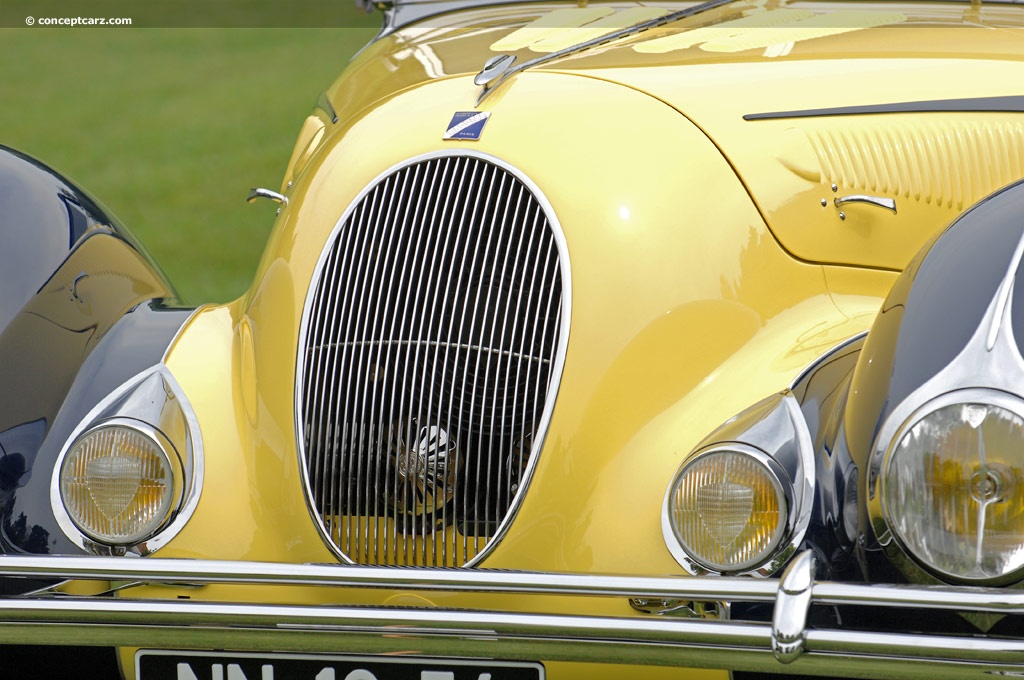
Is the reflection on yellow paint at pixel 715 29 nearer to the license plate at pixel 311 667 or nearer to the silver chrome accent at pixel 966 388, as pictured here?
the silver chrome accent at pixel 966 388

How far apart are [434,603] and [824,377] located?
812 millimetres

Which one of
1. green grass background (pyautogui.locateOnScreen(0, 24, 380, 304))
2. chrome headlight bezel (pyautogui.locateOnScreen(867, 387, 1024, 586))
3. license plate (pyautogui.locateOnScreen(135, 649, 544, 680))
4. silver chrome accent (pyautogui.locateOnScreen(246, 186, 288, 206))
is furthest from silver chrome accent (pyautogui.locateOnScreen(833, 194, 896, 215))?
green grass background (pyautogui.locateOnScreen(0, 24, 380, 304))

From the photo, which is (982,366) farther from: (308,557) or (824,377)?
(308,557)

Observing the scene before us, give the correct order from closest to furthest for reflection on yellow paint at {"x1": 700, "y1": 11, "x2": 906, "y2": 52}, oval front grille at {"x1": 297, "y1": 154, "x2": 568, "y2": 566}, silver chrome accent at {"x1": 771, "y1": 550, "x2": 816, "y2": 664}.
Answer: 1. silver chrome accent at {"x1": 771, "y1": 550, "x2": 816, "y2": 664}
2. oval front grille at {"x1": 297, "y1": 154, "x2": 568, "y2": 566}
3. reflection on yellow paint at {"x1": 700, "y1": 11, "x2": 906, "y2": 52}

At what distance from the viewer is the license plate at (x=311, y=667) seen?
199cm

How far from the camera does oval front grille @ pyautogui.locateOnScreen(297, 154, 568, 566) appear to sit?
230 cm

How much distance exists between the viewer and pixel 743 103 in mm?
2566

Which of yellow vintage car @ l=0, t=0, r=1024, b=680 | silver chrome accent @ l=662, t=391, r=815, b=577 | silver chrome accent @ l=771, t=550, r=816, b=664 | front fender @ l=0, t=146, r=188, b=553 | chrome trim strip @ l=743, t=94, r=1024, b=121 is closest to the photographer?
silver chrome accent @ l=771, t=550, r=816, b=664

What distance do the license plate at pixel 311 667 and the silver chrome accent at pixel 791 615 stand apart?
Result: 0.49m

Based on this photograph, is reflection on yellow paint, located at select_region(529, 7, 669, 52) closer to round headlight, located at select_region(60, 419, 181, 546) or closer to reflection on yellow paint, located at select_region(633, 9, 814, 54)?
reflection on yellow paint, located at select_region(633, 9, 814, 54)

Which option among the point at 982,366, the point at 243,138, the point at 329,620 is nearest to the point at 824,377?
the point at 982,366

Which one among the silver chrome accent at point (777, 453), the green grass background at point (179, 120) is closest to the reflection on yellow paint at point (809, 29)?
the silver chrome accent at point (777, 453)

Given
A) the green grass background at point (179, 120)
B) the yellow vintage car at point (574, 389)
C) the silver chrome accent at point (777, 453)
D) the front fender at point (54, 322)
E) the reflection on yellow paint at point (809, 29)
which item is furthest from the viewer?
the green grass background at point (179, 120)

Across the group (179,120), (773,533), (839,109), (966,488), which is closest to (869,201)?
(839,109)
